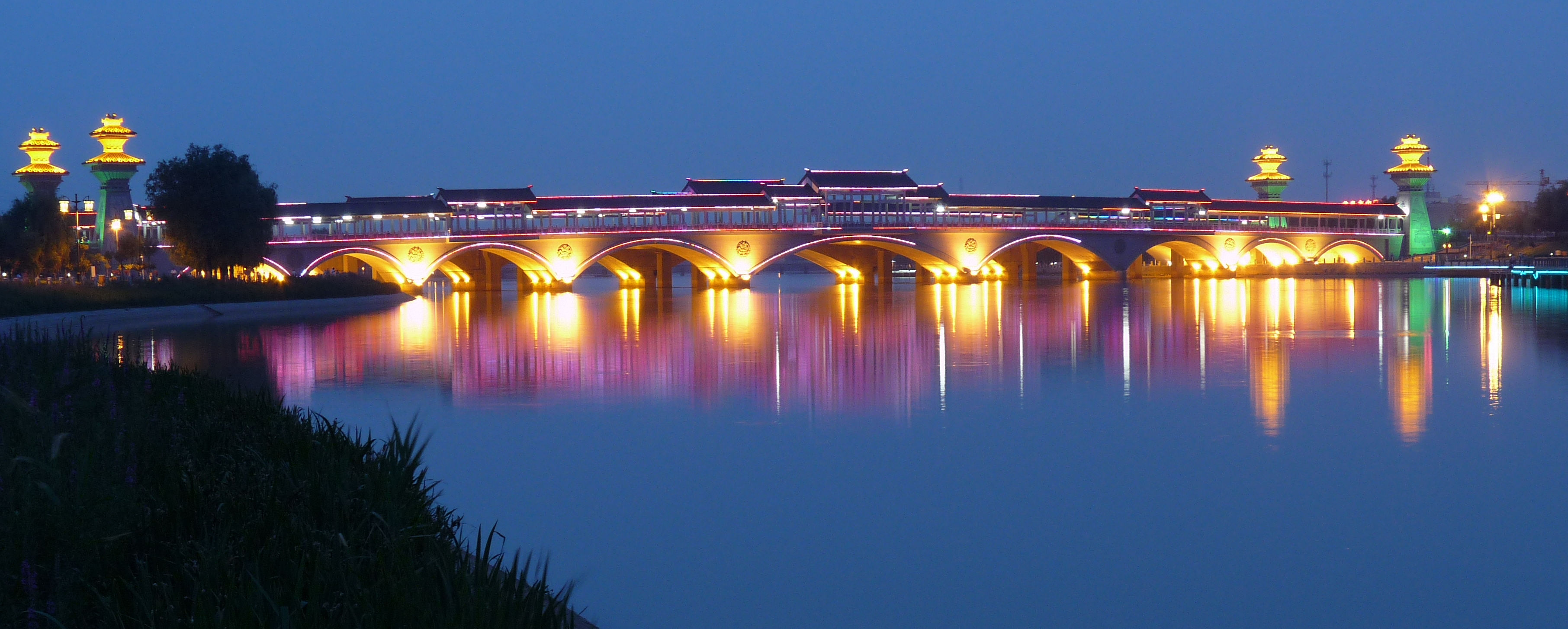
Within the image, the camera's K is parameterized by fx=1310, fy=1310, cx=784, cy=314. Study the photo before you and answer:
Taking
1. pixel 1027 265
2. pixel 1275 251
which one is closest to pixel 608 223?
pixel 1027 265

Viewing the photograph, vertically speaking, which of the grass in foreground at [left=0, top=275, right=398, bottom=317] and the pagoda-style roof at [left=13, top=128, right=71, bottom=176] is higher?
the pagoda-style roof at [left=13, top=128, right=71, bottom=176]

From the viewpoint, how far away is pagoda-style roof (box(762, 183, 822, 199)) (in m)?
77.4

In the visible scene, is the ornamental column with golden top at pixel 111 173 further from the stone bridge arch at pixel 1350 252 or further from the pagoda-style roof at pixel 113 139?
the stone bridge arch at pixel 1350 252

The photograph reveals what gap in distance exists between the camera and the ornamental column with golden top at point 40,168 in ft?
265

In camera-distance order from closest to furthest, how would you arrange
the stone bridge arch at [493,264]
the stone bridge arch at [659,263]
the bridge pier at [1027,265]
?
the stone bridge arch at [493,264]
the stone bridge arch at [659,263]
the bridge pier at [1027,265]

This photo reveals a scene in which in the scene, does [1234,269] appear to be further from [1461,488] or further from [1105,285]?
[1461,488]

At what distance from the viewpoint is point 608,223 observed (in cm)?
7512

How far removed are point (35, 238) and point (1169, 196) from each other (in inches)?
2790

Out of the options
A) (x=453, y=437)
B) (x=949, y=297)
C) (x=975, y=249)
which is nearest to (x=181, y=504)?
(x=453, y=437)

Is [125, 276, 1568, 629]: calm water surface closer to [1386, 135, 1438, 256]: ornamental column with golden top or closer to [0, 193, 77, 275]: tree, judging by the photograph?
[0, 193, 77, 275]: tree

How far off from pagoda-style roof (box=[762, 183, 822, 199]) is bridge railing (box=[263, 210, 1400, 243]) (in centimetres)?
90

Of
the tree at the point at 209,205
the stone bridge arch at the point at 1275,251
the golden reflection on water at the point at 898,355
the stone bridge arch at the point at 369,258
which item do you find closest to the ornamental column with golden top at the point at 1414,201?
the stone bridge arch at the point at 1275,251

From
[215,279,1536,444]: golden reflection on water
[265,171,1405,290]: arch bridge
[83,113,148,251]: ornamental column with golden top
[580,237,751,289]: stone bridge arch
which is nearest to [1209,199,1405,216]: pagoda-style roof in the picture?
[265,171,1405,290]: arch bridge

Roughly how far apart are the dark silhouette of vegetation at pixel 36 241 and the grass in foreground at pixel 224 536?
197 feet
